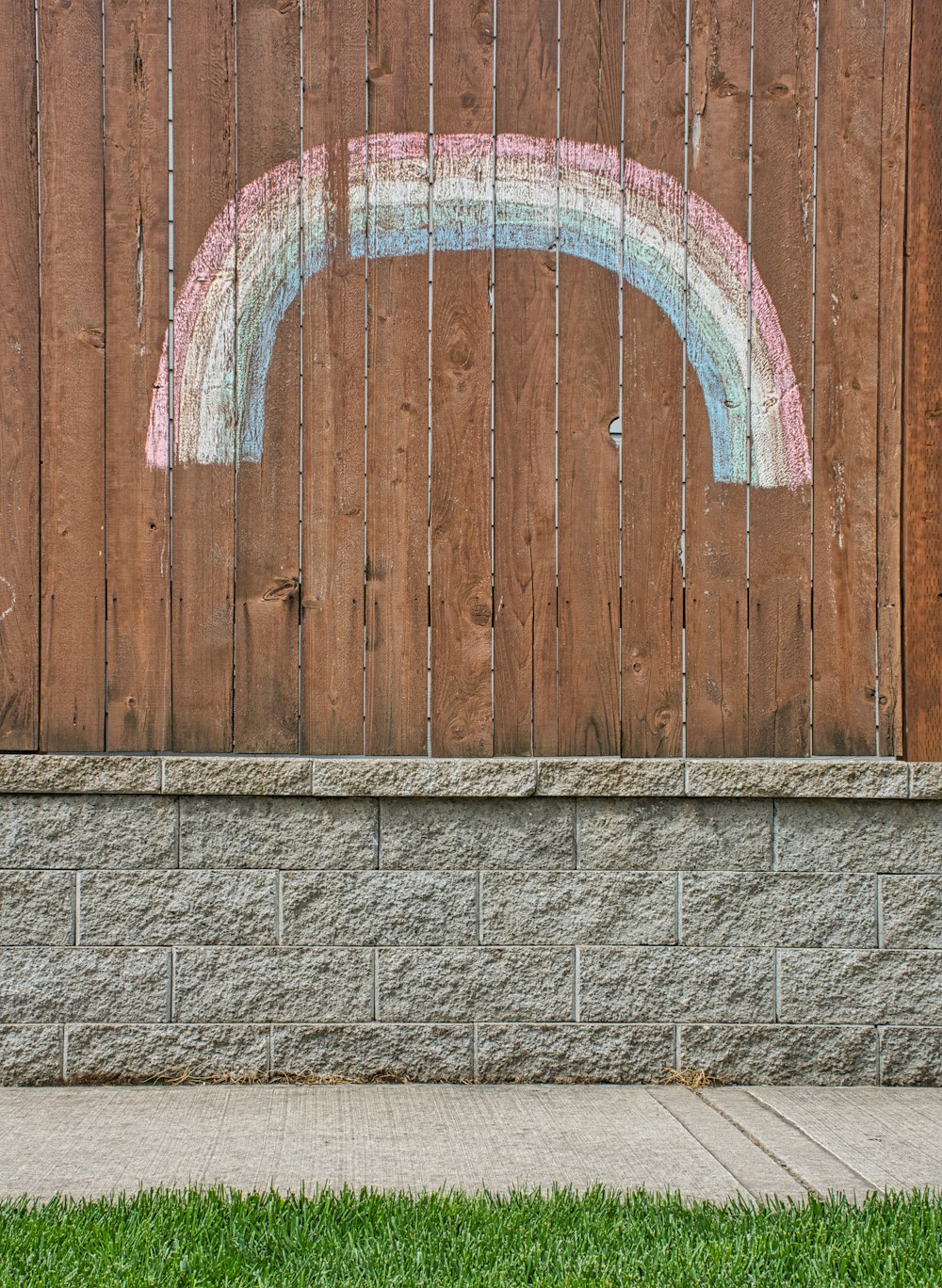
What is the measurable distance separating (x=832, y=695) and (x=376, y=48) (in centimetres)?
260

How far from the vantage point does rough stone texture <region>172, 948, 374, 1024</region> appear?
385 centimetres

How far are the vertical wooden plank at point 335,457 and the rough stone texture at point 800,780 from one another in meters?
1.15

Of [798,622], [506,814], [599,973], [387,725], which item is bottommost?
[599,973]

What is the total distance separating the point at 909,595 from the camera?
4.01 m

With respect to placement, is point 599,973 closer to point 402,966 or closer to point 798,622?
point 402,966

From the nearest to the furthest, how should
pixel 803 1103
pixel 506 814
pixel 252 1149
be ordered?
pixel 252 1149, pixel 803 1103, pixel 506 814

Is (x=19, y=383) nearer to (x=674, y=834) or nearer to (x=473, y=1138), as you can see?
(x=674, y=834)

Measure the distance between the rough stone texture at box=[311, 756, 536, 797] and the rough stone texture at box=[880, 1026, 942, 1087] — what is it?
56.0 inches

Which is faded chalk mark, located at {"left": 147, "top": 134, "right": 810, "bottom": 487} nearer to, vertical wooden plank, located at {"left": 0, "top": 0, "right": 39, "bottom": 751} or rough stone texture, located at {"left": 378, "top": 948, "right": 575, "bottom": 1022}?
vertical wooden plank, located at {"left": 0, "top": 0, "right": 39, "bottom": 751}

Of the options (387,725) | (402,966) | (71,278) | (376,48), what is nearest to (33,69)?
(71,278)

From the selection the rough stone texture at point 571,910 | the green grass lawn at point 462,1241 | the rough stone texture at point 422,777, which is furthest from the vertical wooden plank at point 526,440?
the green grass lawn at point 462,1241

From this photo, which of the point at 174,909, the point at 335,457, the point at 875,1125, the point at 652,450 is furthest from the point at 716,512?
the point at 174,909

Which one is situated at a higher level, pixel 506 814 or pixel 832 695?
pixel 832 695

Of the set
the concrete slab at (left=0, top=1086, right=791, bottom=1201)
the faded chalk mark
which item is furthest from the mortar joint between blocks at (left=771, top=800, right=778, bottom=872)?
the faded chalk mark
